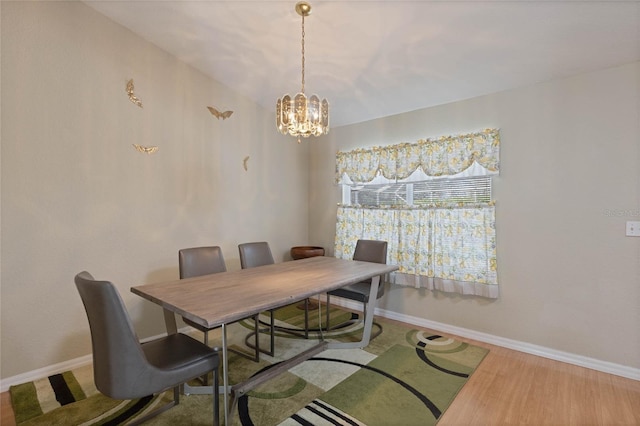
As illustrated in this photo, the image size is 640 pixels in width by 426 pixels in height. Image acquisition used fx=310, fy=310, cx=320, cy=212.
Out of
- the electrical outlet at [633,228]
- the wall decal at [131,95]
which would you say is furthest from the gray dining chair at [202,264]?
the electrical outlet at [633,228]

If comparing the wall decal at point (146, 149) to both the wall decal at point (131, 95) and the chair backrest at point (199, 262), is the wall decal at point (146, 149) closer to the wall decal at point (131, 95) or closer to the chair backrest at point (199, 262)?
the wall decal at point (131, 95)

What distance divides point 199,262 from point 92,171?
123 centimetres

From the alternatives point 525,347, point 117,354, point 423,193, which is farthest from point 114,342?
point 525,347

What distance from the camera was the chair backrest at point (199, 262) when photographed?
263 centimetres

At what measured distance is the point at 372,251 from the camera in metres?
3.42

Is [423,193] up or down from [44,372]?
up

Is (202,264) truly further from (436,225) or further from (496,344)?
(496,344)

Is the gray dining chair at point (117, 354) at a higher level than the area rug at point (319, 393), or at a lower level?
higher

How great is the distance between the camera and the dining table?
1.67m

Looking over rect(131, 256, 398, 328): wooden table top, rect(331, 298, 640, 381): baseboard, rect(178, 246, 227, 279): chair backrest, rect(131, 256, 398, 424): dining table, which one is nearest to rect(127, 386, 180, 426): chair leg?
rect(131, 256, 398, 424): dining table

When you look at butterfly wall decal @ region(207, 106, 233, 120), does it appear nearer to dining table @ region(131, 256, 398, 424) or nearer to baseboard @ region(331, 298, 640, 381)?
dining table @ region(131, 256, 398, 424)

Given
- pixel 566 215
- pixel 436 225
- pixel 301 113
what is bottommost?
pixel 436 225

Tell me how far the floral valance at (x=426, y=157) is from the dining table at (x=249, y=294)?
128cm

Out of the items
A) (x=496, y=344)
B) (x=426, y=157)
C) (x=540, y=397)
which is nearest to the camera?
(x=540, y=397)
